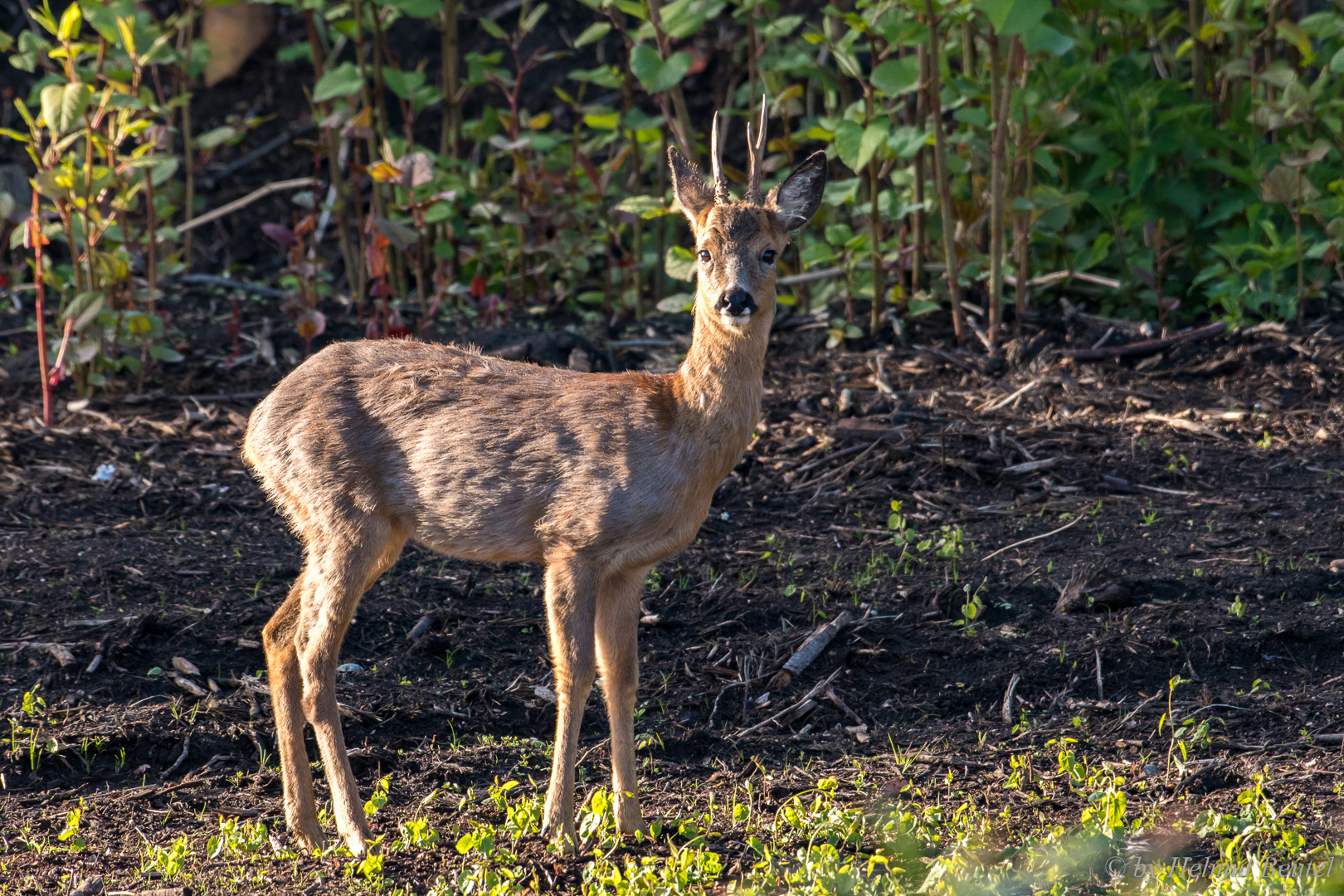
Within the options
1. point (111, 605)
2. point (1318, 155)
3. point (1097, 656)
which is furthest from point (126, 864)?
point (1318, 155)

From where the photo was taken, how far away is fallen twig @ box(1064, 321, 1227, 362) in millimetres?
7945

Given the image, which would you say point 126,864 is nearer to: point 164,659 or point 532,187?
point 164,659

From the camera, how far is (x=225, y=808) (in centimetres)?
452

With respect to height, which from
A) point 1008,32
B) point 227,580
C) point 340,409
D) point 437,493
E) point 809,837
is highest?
point 1008,32

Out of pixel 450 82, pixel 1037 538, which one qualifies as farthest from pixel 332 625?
pixel 450 82

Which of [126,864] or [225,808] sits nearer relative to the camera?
[126,864]

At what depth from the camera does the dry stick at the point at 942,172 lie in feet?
24.2

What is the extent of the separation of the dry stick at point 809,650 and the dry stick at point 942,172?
A: 3139 mm

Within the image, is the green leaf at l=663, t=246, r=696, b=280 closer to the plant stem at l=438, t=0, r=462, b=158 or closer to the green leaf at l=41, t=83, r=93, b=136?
the plant stem at l=438, t=0, r=462, b=158

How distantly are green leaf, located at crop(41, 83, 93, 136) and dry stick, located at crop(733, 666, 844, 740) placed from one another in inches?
176

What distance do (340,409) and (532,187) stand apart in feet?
15.1

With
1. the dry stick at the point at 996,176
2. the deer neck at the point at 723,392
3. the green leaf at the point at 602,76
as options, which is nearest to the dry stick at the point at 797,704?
the deer neck at the point at 723,392

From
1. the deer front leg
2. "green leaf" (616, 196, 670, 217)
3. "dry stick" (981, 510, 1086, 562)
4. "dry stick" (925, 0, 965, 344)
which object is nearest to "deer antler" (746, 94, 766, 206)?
the deer front leg

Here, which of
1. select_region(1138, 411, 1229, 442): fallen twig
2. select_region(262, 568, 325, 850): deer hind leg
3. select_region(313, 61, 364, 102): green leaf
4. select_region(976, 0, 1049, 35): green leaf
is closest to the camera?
select_region(262, 568, 325, 850): deer hind leg
